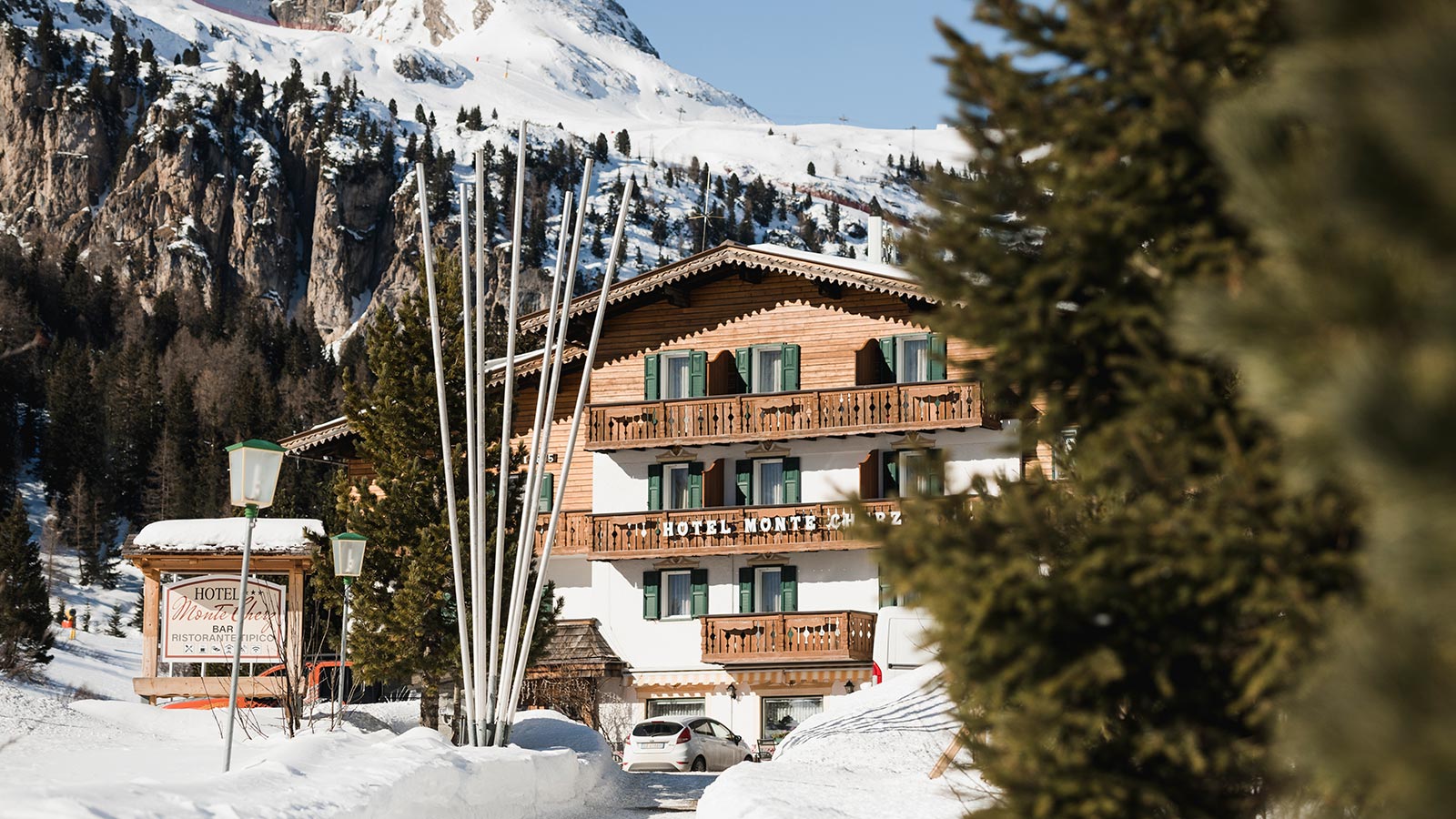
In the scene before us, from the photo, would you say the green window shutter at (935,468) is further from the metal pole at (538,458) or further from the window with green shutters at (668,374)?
the window with green shutters at (668,374)

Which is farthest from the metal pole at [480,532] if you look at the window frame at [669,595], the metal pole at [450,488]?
the window frame at [669,595]

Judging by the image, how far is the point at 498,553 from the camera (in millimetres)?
20031

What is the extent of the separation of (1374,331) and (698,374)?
3381 cm

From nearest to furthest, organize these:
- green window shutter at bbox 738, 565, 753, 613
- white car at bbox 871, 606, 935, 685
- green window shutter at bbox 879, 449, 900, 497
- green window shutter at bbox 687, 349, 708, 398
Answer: white car at bbox 871, 606, 935, 685 < green window shutter at bbox 879, 449, 900, 497 < green window shutter at bbox 738, 565, 753, 613 < green window shutter at bbox 687, 349, 708, 398

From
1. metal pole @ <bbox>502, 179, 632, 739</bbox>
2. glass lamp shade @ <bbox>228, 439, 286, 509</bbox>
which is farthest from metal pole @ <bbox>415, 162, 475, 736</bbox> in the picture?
glass lamp shade @ <bbox>228, 439, 286, 509</bbox>

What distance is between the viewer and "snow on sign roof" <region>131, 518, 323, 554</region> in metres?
27.9

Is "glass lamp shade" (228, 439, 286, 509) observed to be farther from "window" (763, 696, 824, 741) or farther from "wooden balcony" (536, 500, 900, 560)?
"window" (763, 696, 824, 741)

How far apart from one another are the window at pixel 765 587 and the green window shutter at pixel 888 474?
108 inches

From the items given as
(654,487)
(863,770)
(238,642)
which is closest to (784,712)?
(654,487)

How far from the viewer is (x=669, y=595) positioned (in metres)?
38.0

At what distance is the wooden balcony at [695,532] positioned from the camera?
117 feet

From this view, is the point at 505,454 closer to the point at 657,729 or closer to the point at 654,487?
the point at 657,729

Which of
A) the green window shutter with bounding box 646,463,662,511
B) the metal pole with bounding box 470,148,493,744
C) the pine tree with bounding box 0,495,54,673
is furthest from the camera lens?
the green window shutter with bounding box 646,463,662,511

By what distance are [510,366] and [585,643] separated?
1771 cm
